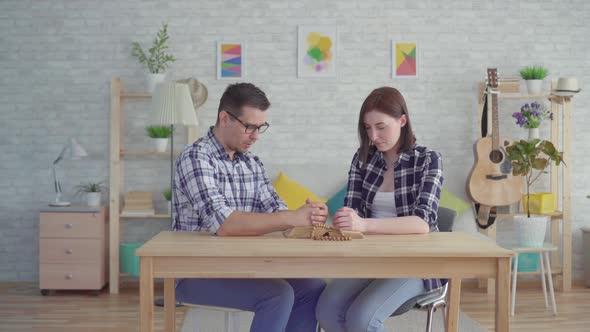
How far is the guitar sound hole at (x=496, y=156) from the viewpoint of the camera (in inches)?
184

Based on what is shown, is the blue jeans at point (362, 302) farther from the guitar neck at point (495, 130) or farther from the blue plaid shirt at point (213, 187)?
the guitar neck at point (495, 130)

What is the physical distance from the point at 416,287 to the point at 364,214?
434 mm

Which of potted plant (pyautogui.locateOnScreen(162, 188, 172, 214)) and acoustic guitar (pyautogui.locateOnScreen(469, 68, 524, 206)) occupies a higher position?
acoustic guitar (pyautogui.locateOnScreen(469, 68, 524, 206))

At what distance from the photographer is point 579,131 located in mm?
5133

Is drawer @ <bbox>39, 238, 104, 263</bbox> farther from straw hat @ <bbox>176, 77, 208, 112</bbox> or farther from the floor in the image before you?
straw hat @ <bbox>176, 77, 208, 112</bbox>

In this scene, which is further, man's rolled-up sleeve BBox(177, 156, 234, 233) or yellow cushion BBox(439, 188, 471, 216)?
yellow cushion BBox(439, 188, 471, 216)

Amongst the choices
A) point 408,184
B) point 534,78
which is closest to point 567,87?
point 534,78

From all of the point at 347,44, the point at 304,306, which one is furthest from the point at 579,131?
the point at 304,306

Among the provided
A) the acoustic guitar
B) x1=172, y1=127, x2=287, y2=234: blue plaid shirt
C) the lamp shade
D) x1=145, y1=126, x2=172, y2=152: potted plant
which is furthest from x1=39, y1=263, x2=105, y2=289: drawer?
the acoustic guitar

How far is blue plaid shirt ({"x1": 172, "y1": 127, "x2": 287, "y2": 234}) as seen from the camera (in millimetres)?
2342

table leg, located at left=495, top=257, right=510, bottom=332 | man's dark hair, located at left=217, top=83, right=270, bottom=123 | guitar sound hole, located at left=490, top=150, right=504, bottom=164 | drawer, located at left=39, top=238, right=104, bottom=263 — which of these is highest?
man's dark hair, located at left=217, top=83, right=270, bottom=123

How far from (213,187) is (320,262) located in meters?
0.57

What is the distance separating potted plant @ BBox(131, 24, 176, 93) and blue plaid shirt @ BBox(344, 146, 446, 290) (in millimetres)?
2552

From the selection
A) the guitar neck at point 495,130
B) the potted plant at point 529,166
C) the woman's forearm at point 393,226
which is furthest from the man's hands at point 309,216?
the guitar neck at point 495,130
